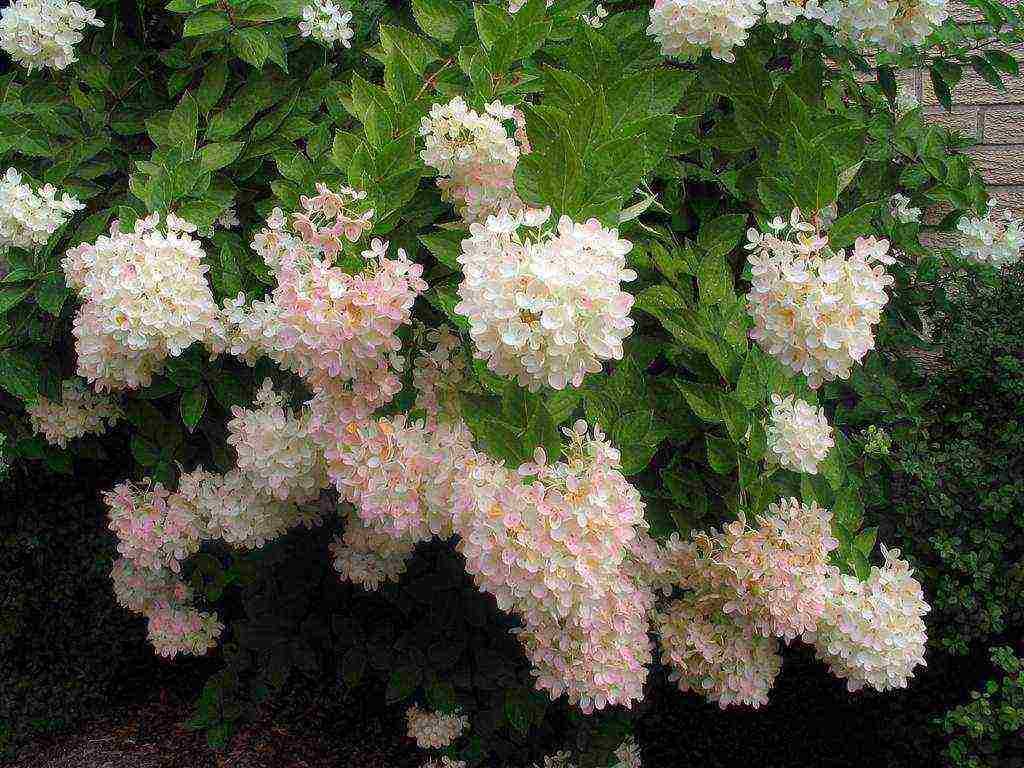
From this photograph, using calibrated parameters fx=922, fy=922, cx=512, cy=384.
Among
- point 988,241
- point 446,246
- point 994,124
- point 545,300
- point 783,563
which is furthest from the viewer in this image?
point 994,124

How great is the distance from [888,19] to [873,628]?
134 cm

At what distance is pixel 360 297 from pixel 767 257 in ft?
2.35

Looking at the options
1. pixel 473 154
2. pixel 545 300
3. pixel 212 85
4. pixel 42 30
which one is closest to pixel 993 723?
pixel 545 300

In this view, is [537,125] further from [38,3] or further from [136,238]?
[38,3]

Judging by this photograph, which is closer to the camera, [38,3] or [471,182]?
[471,182]

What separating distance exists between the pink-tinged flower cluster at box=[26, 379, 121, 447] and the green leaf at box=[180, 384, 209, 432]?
387 mm

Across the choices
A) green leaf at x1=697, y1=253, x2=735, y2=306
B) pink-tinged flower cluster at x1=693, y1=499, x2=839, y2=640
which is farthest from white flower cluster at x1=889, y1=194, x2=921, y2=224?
pink-tinged flower cluster at x1=693, y1=499, x2=839, y2=640

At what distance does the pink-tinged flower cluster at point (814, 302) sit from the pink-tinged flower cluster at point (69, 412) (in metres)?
1.68

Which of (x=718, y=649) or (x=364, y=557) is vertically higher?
(x=718, y=649)

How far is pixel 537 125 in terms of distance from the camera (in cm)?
147

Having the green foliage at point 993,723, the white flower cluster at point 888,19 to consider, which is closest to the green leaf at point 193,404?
the white flower cluster at point 888,19

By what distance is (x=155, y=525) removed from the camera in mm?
2387

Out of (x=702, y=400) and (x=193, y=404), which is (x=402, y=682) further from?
(x=702, y=400)

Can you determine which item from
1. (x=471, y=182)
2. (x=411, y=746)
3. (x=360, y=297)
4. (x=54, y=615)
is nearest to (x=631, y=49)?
(x=471, y=182)
